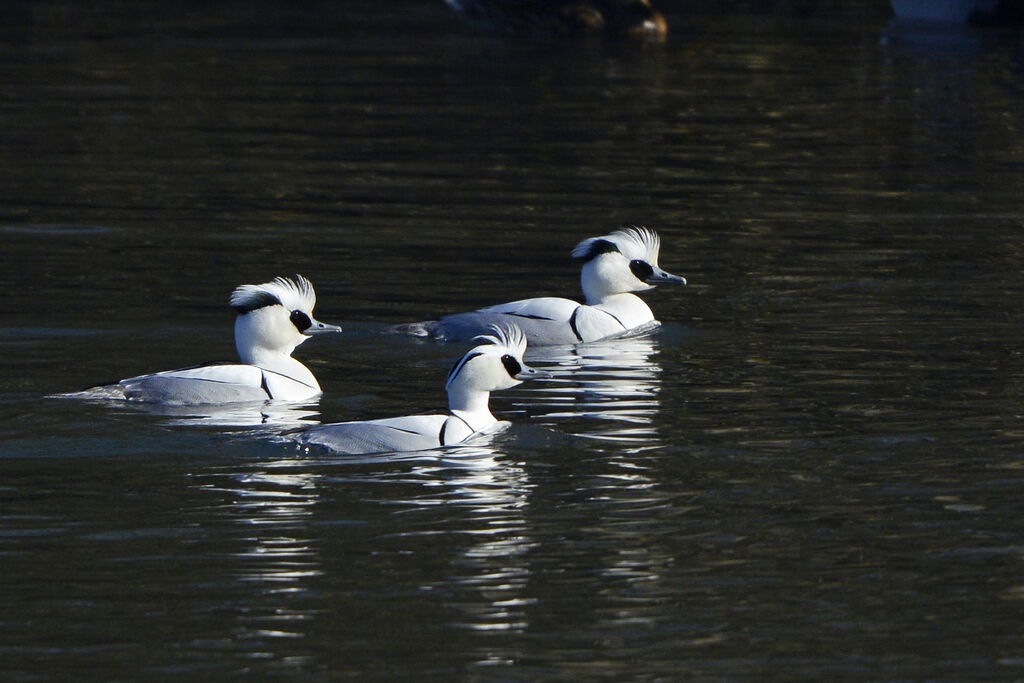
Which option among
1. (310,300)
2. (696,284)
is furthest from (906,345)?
(310,300)

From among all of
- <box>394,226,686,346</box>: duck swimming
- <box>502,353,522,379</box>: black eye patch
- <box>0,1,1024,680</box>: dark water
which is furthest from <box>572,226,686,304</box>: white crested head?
<box>502,353,522,379</box>: black eye patch

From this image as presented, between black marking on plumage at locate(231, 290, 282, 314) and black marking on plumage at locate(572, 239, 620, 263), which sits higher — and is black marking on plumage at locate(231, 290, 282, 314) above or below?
below

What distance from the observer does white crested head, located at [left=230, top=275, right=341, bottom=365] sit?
11.9m

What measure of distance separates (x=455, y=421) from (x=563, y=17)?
81.6 ft

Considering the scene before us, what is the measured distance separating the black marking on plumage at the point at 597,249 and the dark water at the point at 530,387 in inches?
27.7

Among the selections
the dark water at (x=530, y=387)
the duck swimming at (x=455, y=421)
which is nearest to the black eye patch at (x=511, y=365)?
the duck swimming at (x=455, y=421)

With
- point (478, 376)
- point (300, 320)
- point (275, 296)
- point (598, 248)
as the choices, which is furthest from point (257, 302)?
point (598, 248)

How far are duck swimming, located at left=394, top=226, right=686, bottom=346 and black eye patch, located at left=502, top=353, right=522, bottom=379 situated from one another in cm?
226

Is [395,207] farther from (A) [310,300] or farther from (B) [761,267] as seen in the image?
(A) [310,300]

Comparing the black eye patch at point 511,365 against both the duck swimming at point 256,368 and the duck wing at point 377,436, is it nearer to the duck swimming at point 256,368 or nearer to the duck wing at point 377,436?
the duck wing at point 377,436

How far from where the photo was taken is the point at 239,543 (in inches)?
327

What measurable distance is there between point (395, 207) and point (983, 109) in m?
9.51

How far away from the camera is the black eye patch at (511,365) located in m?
10.5

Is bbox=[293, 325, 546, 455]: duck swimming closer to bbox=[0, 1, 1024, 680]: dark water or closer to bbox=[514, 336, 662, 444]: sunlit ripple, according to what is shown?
bbox=[0, 1, 1024, 680]: dark water
